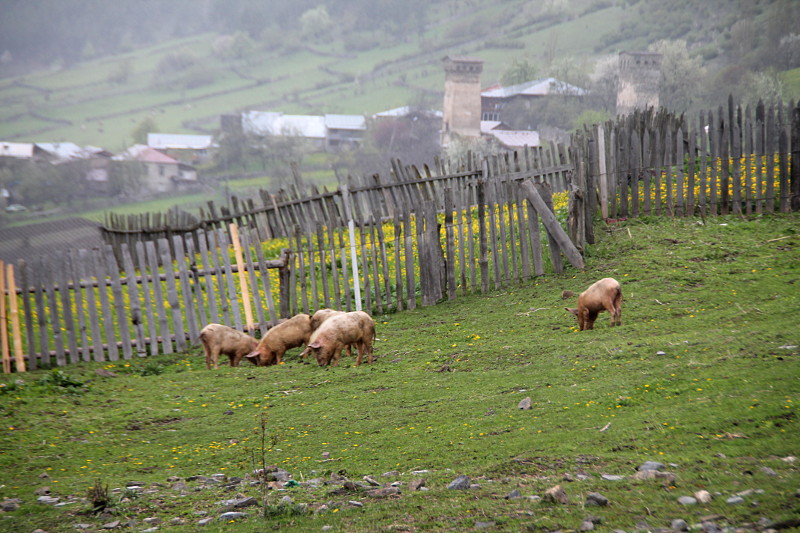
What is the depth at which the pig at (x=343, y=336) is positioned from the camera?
11.4 metres

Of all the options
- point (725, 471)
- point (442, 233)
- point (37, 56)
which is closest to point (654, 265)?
point (442, 233)

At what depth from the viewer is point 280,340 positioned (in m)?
12.5

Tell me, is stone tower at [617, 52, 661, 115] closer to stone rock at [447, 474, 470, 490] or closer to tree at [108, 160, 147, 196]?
tree at [108, 160, 147, 196]

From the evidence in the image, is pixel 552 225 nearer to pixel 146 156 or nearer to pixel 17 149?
pixel 146 156

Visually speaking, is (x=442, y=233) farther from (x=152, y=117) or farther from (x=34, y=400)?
(x=152, y=117)

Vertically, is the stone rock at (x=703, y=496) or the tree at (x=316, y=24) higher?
the tree at (x=316, y=24)

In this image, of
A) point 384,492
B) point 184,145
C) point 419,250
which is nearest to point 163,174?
point 184,145

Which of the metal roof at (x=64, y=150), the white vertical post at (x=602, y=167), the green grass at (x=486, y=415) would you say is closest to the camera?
the green grass at (x=486, y=415)

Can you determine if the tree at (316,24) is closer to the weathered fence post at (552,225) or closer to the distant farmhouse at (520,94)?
the distant farmhouse at (520,94)

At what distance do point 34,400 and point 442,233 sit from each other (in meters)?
9.24

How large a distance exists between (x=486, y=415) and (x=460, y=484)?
2.14m

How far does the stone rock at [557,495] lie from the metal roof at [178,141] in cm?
12491

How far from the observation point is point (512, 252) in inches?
596

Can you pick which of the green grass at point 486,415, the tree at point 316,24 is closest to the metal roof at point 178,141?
the tree at point 316,24
